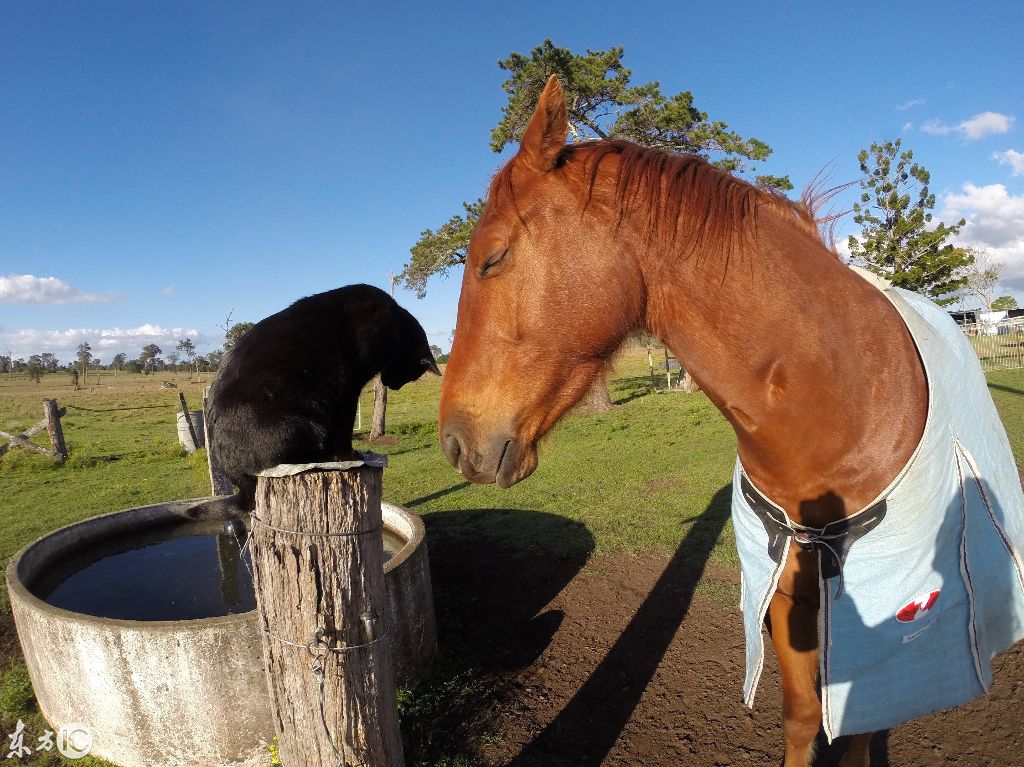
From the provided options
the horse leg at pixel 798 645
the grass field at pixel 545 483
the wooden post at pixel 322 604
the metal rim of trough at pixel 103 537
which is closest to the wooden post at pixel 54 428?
the grass field at pixel 545 483

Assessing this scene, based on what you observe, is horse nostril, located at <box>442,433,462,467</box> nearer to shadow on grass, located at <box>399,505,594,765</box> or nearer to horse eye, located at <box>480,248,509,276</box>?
horse eye, located at <box>480,248,509,276</box>

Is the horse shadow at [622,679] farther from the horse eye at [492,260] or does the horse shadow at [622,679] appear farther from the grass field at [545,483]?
the horse eye at [492,260]

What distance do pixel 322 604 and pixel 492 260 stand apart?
1.21 m

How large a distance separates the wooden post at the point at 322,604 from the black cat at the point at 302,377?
58 centimetres

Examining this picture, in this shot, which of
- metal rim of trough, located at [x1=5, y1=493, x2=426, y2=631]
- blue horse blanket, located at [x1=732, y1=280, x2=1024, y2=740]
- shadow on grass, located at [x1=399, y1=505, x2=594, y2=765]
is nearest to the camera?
blue horse blanket, located at [x1=732, y1=280, x2=1024, y2=740]

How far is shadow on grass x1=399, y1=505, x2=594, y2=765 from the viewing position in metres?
3.37

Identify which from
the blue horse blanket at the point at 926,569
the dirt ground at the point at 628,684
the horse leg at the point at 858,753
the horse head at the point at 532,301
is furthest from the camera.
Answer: the dirt ground at the point at 628,684

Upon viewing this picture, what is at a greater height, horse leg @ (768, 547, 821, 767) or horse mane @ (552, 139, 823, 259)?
horse mane @ (552, 139, 823, 259)

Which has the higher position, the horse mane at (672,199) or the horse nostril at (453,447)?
the horse mane at (672,199)

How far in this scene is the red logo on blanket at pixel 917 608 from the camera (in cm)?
179

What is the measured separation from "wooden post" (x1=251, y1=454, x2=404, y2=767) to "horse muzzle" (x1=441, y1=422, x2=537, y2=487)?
364 millimetres

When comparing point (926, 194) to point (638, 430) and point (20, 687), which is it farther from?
point (20, 687)

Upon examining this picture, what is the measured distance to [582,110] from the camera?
1645 centimetres

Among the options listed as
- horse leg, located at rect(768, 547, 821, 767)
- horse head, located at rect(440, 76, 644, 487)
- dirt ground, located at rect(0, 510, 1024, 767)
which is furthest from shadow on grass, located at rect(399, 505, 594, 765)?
horse head, located at rect(440, 76, 644, 487)
